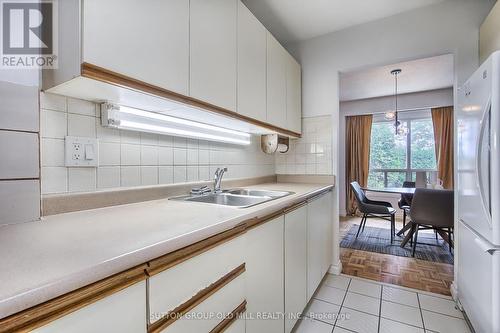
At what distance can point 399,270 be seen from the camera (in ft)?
8.11

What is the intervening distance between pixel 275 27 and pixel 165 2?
1.61 metres

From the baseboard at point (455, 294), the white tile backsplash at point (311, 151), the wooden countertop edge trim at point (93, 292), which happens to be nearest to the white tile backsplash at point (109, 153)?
the wooden countertop edge trim at point (93, 292)

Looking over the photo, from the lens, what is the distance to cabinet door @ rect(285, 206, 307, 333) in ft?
4.51

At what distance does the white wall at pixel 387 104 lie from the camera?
4.39 m

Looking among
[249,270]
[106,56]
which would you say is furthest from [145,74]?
[249,270]

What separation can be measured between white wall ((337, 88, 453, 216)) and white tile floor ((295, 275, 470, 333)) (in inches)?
103

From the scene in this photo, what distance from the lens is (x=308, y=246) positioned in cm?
171

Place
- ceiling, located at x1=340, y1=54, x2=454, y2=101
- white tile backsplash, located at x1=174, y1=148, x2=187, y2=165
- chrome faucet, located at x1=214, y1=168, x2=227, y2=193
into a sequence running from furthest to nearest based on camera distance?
1. ceiling, located at x1=340, y1=54, x2=454, y2=101
2. chrome faucet, located at x1=214, y1=168, x2=227, y2=193
3. white tile backsplash, located at x1=174, y1=148, x2=187, y2=165

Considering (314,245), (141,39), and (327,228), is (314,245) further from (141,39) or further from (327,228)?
(141,39)

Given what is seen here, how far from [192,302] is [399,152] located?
17.8ft

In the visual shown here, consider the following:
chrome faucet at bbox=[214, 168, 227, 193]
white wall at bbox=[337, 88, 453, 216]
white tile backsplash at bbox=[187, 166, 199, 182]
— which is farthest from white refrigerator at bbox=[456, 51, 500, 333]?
white wall at bbox=[337, 88, 453, 216]

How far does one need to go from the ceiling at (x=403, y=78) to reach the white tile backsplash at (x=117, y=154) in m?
2.44

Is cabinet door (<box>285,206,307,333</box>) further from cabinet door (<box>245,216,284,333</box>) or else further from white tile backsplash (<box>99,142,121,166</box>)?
white tile backsplash (<box>99,142,121,166</box>)

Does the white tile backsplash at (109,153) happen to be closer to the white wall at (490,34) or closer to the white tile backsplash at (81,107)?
the white tile backsplash at (81,107)
